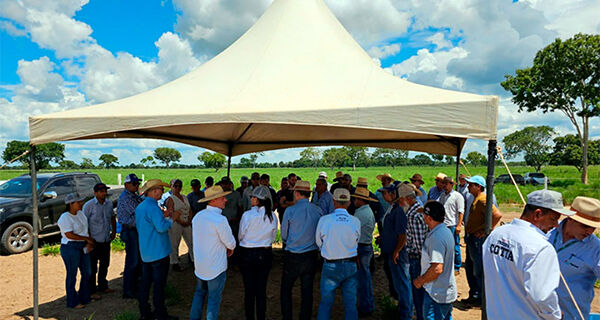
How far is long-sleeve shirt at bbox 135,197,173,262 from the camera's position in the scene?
410 centimetres

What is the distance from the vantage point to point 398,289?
167 inches

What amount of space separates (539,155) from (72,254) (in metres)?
87.4

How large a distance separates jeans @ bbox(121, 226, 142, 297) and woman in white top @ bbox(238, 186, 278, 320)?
1.97 m

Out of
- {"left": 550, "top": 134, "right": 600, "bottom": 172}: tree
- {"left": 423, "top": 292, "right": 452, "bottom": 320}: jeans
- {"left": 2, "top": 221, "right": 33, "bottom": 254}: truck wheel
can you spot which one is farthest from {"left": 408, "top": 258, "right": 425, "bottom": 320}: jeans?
{"left": 550, "top": 134, "right": 600, "bottom": 172}: tree

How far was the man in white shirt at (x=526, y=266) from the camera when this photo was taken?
6.93 feet

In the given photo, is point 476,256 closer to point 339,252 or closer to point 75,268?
point 339,252

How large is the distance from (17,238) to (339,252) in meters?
8.31

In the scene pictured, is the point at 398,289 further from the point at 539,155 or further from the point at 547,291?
the point at 539,155

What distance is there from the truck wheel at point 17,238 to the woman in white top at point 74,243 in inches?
174

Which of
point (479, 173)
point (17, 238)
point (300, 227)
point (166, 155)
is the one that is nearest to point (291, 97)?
point (300, 227)

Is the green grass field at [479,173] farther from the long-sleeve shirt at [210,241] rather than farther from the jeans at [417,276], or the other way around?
the long-sleeve shirt at [210,241]

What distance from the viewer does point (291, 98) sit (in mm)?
3906

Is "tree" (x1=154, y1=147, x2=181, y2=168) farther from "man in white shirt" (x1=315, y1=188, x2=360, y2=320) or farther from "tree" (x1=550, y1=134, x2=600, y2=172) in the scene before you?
"man in white shirt" (x1=315, y1=188, x2=360, y2=320)

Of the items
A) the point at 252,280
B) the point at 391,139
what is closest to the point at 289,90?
the point at 252,280
